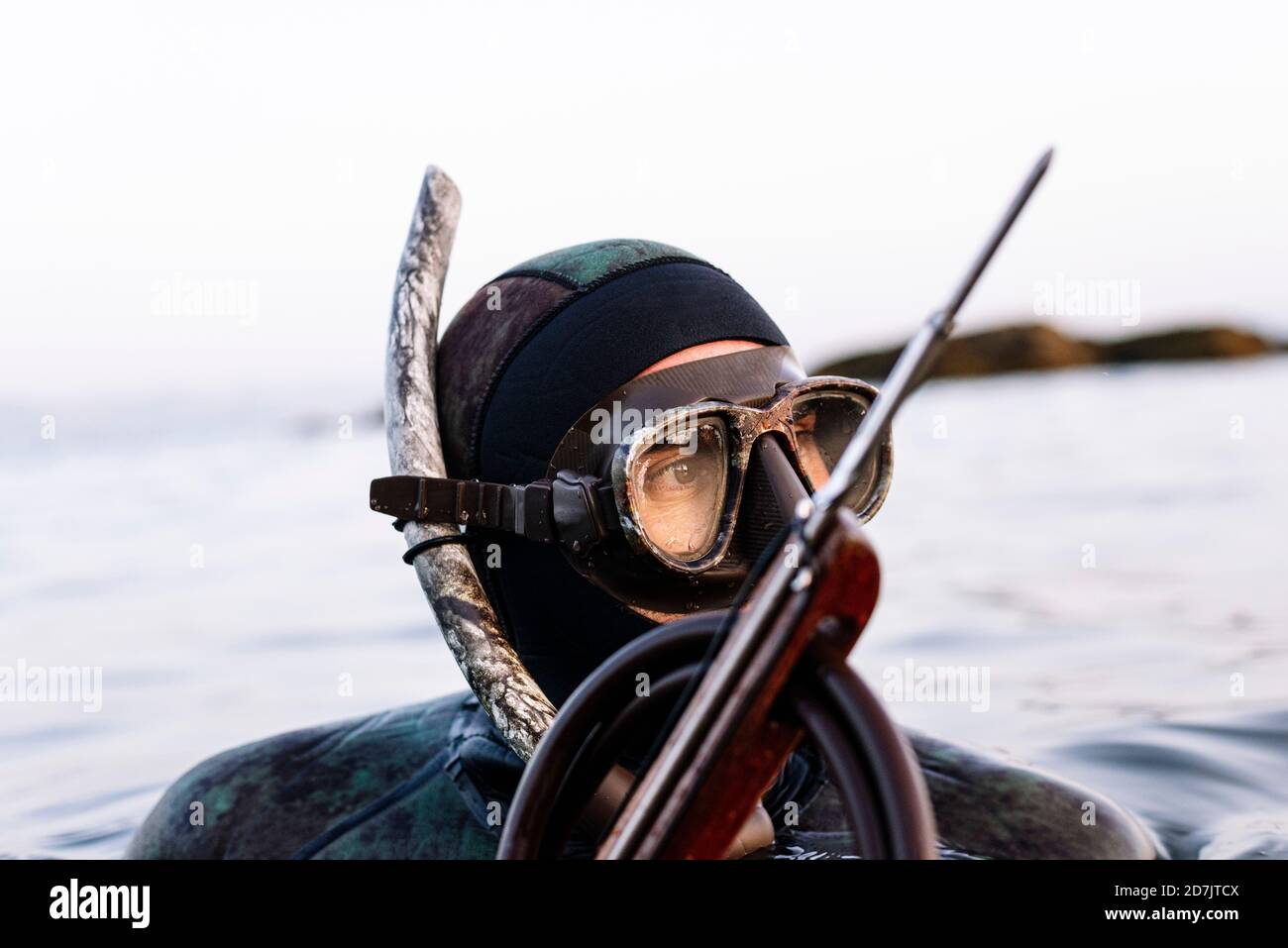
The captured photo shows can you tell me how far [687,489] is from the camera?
2492mm

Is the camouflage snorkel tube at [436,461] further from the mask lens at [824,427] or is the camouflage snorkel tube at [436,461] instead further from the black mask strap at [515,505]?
the mask lens at [824,427]

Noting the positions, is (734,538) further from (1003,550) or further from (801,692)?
(1003,550)

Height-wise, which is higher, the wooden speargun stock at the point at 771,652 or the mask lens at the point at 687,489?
the wooden speargun stock at the point at 771,652

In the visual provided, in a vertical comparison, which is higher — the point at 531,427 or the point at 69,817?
the point at 531,427

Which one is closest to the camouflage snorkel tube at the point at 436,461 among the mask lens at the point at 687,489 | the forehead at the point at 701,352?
the mask lens at the point at 687,489

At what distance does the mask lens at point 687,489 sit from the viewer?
2.45 m

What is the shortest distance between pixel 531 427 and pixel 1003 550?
867cm

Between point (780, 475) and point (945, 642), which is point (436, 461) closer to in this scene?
point (780, 475)

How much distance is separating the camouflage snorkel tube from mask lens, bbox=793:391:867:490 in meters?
0.63

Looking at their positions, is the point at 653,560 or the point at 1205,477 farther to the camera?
the point at 1205,477

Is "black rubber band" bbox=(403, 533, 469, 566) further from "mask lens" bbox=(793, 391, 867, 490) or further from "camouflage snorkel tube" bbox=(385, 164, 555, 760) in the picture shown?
"mask lens" bbox=(793, 391, 867, 490)

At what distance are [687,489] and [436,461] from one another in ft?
1.64
